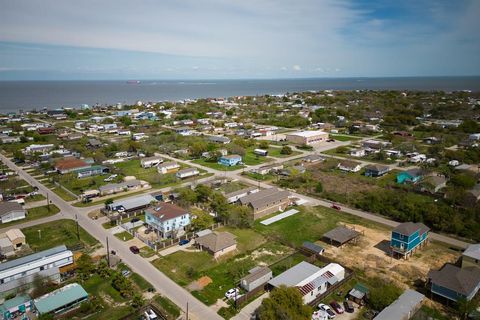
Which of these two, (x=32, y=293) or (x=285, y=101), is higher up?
(x=285, y=101)

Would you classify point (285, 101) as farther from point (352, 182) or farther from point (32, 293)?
point (32, 293)

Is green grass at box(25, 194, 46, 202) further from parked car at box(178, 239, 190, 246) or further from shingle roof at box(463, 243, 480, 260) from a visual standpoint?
shingle roof at box(463, 243, 480, 260)

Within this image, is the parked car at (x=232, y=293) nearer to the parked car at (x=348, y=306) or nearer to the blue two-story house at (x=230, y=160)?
the parked car at (x=348, y=306)

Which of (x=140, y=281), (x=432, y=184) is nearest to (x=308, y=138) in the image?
(x=432, y=184)

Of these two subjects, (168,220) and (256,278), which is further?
(168,220)

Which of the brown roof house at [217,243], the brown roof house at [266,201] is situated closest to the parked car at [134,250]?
the brown roof house at [217,243]

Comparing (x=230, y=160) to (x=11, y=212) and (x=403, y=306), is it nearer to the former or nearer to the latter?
(x=11, y=212)

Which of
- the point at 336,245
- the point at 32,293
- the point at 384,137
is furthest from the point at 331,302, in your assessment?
the point at 384,137
